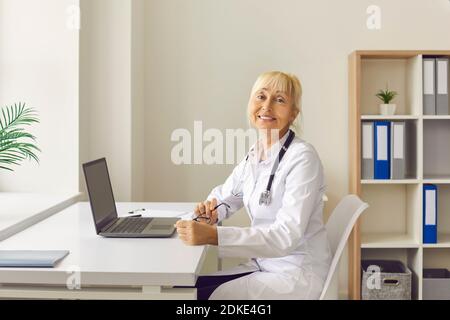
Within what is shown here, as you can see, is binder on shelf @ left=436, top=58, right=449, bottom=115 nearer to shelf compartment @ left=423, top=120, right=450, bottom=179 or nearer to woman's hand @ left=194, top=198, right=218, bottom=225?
shelf compartment @ left=423, top=120, right=450, bottom=179

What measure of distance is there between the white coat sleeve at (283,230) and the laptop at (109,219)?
248mm

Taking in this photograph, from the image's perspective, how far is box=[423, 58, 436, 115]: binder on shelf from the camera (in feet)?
9.99

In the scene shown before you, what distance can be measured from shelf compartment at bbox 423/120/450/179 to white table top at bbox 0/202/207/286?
1852 millimetres

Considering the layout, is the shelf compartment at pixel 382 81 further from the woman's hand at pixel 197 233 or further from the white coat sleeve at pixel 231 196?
the woman's hand at pixel 197 233

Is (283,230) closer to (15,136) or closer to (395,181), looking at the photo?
(15,136)

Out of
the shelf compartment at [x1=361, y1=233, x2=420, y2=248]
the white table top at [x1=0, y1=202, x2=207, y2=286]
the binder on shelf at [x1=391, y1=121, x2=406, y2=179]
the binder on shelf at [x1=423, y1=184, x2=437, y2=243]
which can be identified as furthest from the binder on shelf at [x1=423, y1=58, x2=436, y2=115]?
the white table top at [x1=0, y1=202, x2=207, y2=286]

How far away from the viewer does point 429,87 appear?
306 centimetres

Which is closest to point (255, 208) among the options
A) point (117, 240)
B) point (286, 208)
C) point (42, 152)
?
point (286, 208)

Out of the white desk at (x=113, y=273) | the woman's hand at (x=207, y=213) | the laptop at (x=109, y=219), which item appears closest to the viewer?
the white desk at (x=113, y=273)

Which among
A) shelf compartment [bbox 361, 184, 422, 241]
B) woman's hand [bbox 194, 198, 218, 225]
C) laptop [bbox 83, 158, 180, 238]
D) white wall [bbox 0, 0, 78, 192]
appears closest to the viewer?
laptop [bbox 83, 158, 180, 238]

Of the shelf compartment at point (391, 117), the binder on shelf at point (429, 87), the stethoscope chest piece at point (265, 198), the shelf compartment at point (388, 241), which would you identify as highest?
the binder on shelf at point (429, 87)

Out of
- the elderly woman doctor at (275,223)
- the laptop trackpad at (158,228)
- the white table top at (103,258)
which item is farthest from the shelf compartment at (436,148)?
the white table top at (103,258)

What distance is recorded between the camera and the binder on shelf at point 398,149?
10.0ft

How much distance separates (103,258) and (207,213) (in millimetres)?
617
